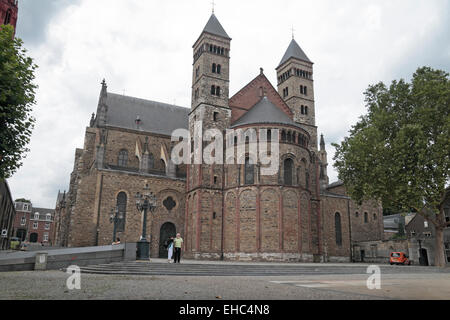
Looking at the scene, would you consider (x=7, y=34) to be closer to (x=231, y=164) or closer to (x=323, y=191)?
(x=231, y=164)

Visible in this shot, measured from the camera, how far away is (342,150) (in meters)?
29.9

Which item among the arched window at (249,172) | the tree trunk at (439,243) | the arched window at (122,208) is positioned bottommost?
the tree trunk at (439,243)

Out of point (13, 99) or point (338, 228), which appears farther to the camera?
point (338, 228)

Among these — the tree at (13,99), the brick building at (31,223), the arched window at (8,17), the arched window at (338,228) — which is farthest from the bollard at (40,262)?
the brick building at (31,223)

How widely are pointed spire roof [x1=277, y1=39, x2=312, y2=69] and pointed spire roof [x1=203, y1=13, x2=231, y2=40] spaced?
372 inches

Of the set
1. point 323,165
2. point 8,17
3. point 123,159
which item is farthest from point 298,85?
point 8,17

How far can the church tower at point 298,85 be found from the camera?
42500mm

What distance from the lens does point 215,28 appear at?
131ft

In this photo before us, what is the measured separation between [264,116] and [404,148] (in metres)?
13.3

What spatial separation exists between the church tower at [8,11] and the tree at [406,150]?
3390 centimetres

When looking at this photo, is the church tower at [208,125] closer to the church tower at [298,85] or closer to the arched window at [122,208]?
the arched window at [122,208]

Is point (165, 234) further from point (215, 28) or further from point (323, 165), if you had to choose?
point (215, 28)
